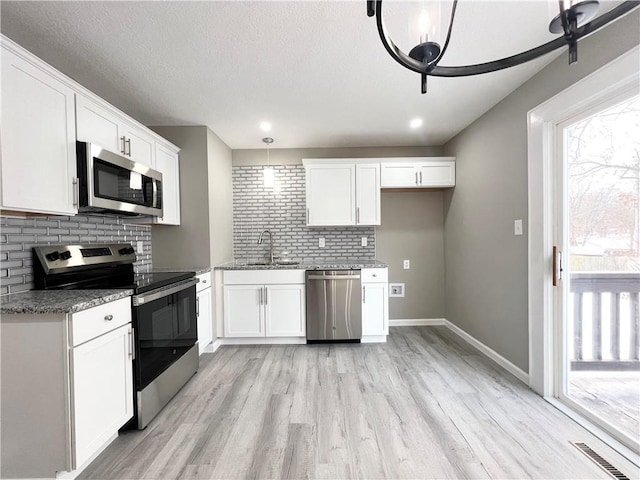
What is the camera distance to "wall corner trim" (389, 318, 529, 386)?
2453mm

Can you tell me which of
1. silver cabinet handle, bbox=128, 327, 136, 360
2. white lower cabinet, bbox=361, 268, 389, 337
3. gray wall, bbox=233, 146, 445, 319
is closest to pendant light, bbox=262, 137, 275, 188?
gray wall, bbox=233, 146, 445, 319

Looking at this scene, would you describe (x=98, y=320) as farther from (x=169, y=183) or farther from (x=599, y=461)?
(x=599, y=461)

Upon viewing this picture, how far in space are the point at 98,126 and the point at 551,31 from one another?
8.12ft

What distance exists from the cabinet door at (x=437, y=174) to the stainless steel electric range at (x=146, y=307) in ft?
9.16

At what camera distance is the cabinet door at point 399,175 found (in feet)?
11.9

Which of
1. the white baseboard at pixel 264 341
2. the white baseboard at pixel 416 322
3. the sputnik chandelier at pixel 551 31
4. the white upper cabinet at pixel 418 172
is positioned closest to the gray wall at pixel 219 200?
the white baseboard at pixel 264 341

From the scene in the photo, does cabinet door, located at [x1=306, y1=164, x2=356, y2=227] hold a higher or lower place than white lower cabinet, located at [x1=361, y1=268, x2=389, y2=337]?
higher

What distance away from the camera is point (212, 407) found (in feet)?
6.97

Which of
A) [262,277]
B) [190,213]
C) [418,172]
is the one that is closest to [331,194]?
[418,172]

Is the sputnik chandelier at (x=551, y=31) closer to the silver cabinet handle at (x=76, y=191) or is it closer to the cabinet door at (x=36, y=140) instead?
the cabinet door at (x=36, y=140)

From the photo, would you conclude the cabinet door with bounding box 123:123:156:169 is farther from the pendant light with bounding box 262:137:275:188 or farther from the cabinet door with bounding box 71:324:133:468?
the cabinet door with bounding box 71:324:133:468

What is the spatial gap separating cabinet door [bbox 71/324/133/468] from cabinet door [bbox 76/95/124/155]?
127cm

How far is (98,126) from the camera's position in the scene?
204cm

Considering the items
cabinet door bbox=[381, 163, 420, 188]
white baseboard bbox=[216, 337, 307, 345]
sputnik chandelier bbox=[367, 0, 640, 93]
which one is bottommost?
white baseboard bbox=[216, 337, 307, 345]
